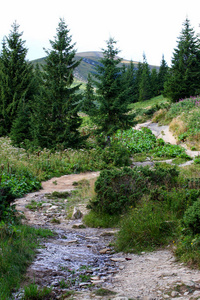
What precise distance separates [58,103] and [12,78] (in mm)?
8009

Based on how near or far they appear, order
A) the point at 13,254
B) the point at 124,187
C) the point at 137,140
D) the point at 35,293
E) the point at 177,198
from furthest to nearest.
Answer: the point at 137,140, the point at 124,187, the point at 177,198, the point at 13,254, the point at 35,293

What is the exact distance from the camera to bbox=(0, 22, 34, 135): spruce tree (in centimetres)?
2136

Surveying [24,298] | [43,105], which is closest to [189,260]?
[24,298]

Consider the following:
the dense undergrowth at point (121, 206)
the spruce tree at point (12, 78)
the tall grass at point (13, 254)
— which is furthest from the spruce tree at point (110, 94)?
the tall grass at point (13, 254)

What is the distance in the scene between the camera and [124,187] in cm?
675

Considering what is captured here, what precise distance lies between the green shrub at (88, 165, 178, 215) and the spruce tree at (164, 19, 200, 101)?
72.3 ft

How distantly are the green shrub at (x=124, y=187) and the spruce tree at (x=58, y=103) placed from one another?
8640 millimetres

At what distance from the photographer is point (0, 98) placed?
22109 mm

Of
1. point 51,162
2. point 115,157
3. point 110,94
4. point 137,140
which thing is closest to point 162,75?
point 137,140

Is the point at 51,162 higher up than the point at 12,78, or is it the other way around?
the point at 12,78

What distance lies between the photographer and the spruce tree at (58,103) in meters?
15.7

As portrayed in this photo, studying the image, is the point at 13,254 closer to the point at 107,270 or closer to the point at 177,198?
the point at 107,270

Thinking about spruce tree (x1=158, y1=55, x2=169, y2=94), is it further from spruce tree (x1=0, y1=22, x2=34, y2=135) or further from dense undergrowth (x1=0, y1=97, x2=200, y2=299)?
dense undergrowth (x1=0, y1=97, x2=200, y2=299)

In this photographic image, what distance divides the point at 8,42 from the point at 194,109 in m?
16.3
